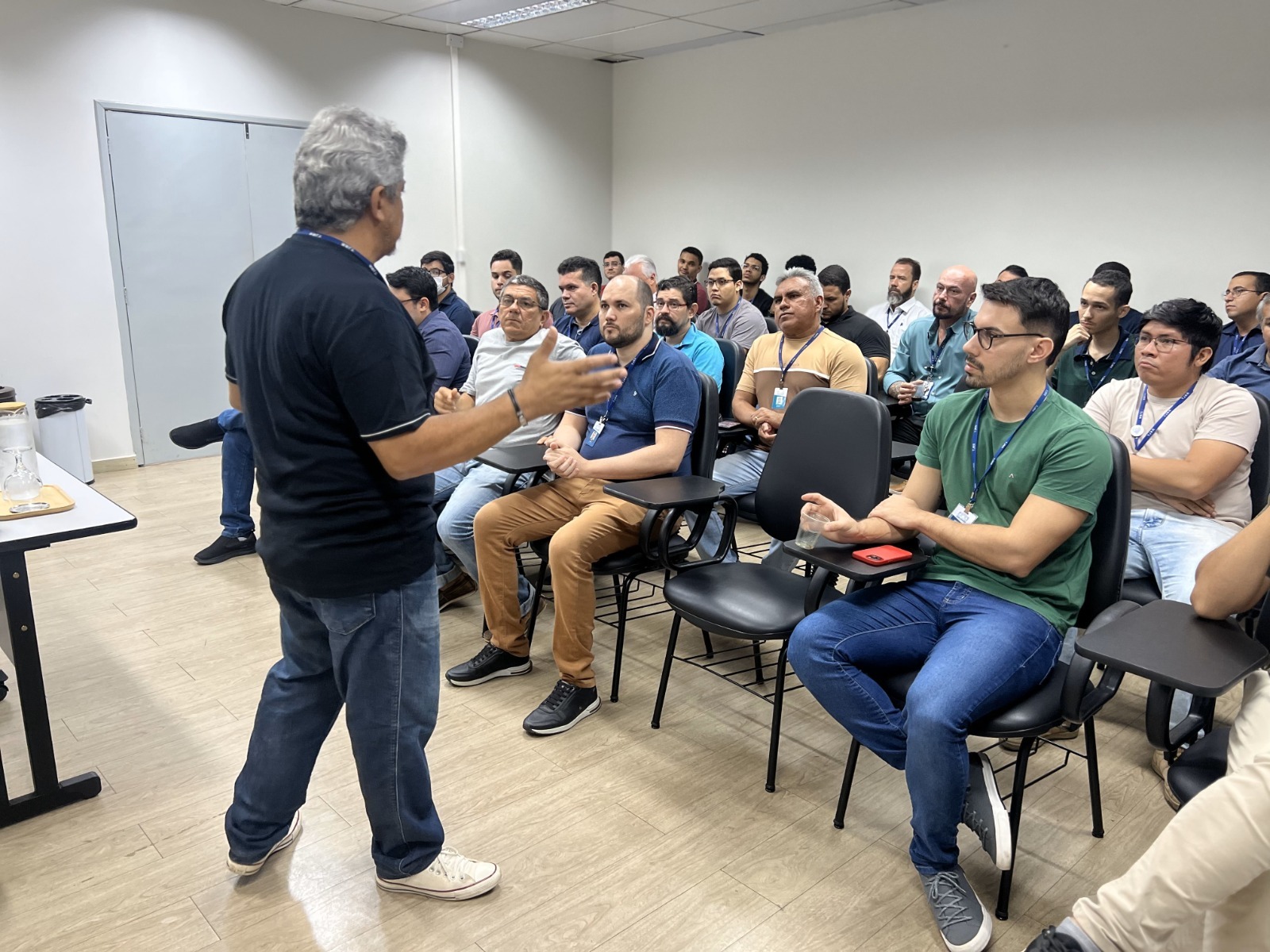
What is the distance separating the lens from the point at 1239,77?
16.6ft

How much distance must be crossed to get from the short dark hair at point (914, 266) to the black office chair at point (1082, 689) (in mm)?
4643

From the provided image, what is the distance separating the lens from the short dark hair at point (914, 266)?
20.9 ft

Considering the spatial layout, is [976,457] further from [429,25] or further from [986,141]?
[429,25]

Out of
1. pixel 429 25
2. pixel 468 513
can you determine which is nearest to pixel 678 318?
pixel 468 513

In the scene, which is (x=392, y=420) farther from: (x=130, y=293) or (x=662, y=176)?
(x=662, y=176)

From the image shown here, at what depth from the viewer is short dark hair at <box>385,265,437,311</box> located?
402cm

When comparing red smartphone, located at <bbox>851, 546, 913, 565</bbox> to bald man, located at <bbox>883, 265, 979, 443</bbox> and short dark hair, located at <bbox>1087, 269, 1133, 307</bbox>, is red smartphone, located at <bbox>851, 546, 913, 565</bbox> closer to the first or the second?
short dark hair, located at <bbox>1087, 269, 1133, 307</bbox>

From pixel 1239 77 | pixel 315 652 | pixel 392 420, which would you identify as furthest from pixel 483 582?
pixel 1239 77

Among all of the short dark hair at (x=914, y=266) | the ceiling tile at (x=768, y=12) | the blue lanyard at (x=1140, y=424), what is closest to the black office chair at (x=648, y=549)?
the blue lanyard at (x=1140, y=424)

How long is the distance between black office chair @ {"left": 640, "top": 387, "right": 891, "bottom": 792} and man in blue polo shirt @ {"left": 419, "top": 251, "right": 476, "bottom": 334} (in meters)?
3.28

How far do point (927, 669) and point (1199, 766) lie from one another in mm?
505

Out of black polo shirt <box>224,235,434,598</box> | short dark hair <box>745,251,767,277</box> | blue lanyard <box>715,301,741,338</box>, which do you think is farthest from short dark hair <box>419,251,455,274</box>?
black polo shirt <box>224,235,434,598</box>

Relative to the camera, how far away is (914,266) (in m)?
6.38

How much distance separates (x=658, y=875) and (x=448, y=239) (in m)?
6.30
